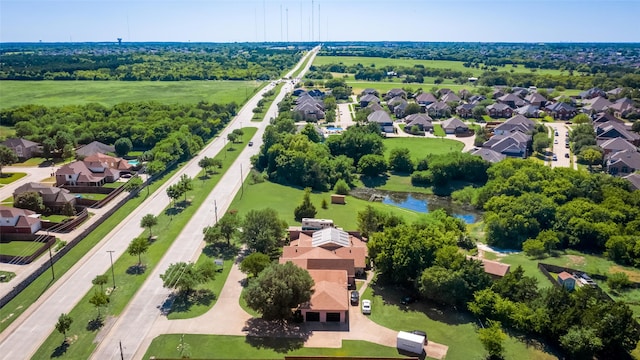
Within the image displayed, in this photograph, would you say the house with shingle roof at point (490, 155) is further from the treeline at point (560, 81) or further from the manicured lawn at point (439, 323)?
the treeline at point (560, 81)

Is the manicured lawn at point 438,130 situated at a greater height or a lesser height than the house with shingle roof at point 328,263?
greater

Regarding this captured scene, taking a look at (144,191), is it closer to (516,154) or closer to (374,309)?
(374,309)

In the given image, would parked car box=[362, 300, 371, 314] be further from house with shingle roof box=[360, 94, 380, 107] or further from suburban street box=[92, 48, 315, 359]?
house with shingle roof box=[360, 94, 380, 107]

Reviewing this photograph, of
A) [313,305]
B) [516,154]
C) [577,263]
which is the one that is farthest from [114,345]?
[516,154]

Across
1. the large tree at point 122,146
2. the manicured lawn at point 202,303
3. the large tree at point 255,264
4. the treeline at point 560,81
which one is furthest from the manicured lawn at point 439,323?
the treeline at point 560,81

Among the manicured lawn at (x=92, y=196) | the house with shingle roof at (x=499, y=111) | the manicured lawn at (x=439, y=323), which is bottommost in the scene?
the manicured lawn at (x=439, y=323)

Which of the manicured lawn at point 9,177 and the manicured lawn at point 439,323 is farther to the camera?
the manicured lawn at point 9,177

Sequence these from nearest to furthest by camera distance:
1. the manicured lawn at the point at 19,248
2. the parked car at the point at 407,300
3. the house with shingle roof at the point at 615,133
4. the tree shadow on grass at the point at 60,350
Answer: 1. the tree shadow on grass at the point at 60,350
2. the parked car at the point at 407,300
3. the manicured lawn at the point at 19,248
4. the house with shingle roof at the point at 615,133
